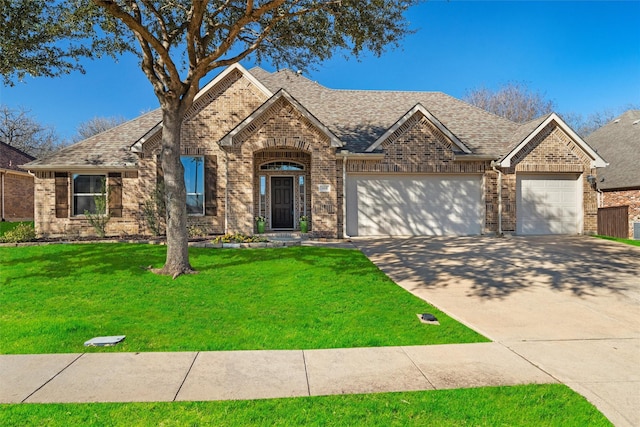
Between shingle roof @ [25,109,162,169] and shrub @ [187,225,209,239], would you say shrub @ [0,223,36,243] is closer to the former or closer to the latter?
shingle roof @ [25,109,162,169]

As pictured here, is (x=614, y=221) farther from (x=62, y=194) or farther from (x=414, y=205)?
(x=62, y=194)

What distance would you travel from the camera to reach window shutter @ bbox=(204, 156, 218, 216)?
15.4 meters

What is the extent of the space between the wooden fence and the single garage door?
568 centimetres

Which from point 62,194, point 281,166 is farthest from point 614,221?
point 62,194

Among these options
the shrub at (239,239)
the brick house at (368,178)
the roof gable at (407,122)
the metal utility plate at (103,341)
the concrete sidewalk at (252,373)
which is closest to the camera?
the concrete sidewalk at (252,373)

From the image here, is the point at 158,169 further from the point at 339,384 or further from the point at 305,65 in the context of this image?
the point at 339,384

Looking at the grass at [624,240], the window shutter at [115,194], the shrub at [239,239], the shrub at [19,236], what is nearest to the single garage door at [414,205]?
the shrub at [239,239]

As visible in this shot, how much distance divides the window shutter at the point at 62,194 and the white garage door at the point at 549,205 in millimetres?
19456

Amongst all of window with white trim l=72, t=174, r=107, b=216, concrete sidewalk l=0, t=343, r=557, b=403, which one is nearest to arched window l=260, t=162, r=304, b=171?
window with white trim l=72, t=174, r=107, b=216

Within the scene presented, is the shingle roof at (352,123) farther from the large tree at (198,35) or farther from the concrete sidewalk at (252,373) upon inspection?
the concrete sidewalk at (252,373)

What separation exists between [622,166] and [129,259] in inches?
889

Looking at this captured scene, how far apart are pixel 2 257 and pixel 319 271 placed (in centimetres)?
924

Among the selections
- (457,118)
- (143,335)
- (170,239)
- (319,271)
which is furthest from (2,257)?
(457,118)

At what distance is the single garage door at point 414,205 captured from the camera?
15.5m
